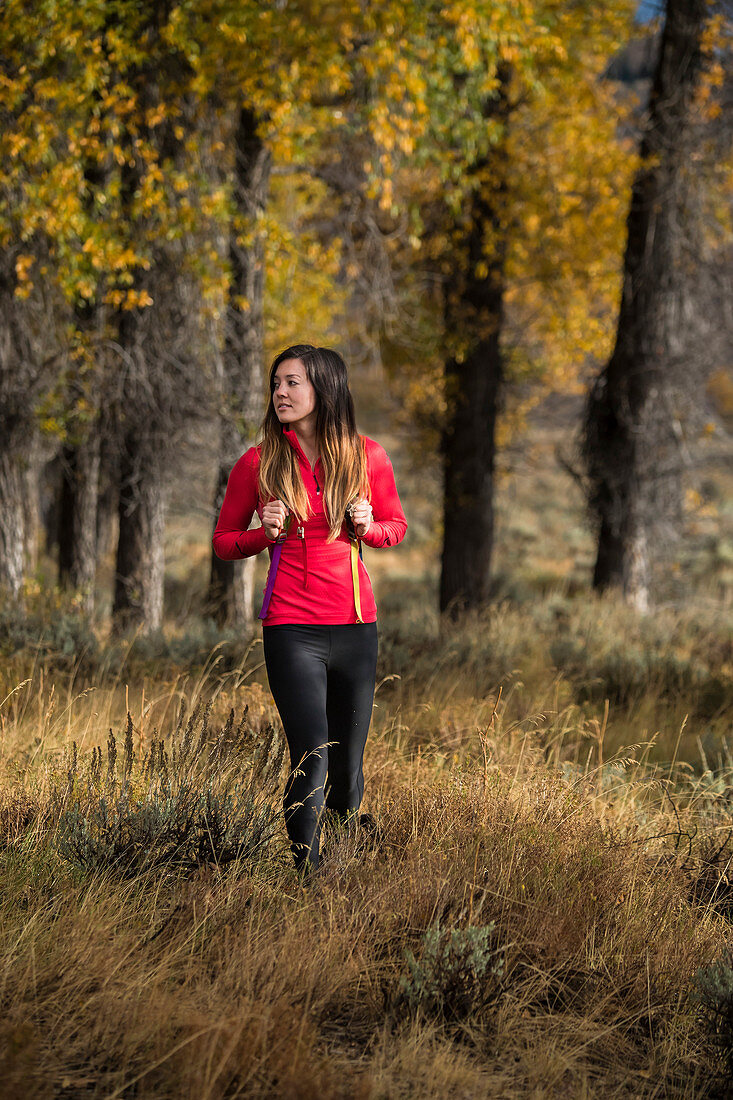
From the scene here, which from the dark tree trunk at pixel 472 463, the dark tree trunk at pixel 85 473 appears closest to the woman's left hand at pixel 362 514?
the dark tree trunk at pixel 85 473

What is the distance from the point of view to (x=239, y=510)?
138 inches

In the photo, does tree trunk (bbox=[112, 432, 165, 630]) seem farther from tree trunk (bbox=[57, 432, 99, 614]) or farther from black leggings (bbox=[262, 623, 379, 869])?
black leggings (bbox=[262, 623, 379, 869])

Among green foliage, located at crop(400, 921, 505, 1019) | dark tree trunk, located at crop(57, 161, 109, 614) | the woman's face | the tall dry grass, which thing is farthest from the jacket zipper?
dark tree trunk, located at crop(57, 161, 109, 614)

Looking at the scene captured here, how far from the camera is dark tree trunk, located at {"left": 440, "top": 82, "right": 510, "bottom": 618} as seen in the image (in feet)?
32.8

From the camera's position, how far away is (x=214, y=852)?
10.3 feet

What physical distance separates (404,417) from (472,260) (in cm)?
364

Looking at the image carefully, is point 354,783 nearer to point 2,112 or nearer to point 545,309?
point 2,112

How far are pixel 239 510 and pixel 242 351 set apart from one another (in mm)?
5508

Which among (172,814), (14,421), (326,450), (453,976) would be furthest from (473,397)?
(453,976)

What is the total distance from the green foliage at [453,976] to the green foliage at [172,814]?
0.81 meters

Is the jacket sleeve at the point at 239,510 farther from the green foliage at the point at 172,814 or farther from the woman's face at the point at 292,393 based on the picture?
the green foliage at the point at 172,814

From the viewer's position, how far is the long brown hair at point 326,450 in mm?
3365

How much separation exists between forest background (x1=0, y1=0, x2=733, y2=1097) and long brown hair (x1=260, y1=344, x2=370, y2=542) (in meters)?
0.87

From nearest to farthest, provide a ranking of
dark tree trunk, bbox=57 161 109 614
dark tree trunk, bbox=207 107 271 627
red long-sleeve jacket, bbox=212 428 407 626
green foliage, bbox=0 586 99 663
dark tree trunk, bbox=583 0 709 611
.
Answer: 1. red long-sleeve jacket, bbox=212 428 407 626
2. green foliage, bbox=0 586 99 663
3. dark tree trunk, bbox=57 161 109 614
4. dark tree trunk, bbox=207 107 271 627
5. dark tree trunk, bbox=583 0 709 611
